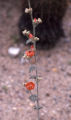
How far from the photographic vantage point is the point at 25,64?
3703 mm

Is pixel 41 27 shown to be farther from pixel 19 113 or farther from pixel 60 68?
pixel 19 113

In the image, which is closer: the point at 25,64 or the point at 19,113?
the point at 19,113

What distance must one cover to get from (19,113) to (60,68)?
1038mm

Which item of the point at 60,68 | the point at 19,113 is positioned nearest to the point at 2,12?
the point at 60,68

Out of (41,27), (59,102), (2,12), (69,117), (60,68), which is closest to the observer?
(69,117)

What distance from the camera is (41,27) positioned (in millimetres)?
3918

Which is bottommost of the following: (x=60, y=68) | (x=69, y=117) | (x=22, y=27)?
(x=69, y=117)

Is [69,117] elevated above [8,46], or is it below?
below

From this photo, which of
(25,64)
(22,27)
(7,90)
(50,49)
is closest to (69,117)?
(7,90)

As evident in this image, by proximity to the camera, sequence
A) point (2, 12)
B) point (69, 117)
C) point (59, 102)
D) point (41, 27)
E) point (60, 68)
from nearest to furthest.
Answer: point (69, 117) < point (59, 102) < point (60, 68) < point (41, 27) < point (2, 12)

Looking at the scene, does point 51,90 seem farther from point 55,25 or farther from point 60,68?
point 55,25

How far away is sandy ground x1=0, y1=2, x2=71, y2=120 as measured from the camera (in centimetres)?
289

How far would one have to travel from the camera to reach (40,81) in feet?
11.1

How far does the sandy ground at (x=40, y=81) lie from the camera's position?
289cm
